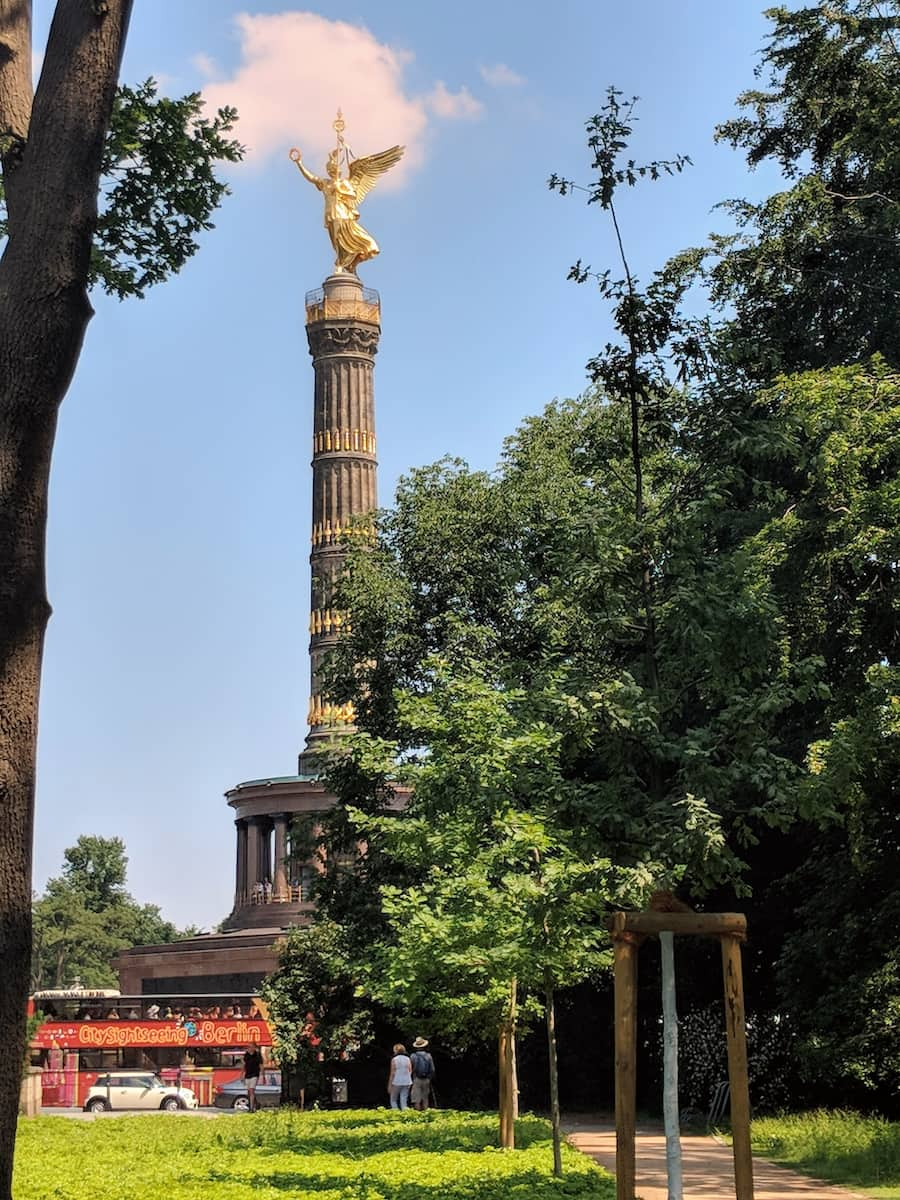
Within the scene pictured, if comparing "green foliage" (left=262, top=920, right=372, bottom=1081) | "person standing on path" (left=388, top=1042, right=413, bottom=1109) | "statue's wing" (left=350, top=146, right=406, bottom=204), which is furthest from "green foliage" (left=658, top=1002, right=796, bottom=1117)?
"statue's wing" (left=350, top=146, right=406, bottom=204)

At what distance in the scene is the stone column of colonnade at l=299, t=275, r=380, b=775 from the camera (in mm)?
51719

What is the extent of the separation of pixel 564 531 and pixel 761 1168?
28.9ft

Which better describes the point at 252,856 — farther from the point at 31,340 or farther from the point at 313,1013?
the point at 31,340

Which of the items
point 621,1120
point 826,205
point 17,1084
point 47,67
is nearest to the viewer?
point 17,1084

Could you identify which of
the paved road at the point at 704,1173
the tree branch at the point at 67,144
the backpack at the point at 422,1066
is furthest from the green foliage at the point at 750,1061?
the tree branch at the point at 67,144

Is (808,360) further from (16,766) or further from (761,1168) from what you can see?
(16,766)

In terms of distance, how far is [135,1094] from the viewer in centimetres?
3719

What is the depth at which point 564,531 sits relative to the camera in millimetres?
11648

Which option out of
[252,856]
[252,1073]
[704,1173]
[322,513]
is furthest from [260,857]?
[704,1173]

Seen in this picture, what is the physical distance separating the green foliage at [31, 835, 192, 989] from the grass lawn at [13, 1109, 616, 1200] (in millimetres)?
70017

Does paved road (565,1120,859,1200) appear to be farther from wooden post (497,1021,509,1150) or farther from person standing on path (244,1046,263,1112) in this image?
person standing on path (244,1046,263,1112)

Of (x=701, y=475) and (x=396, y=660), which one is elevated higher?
(x=396, y=660)

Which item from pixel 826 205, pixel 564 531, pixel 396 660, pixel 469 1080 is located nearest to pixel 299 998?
pixel 469 1080

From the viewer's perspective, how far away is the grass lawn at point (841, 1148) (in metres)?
15.1
